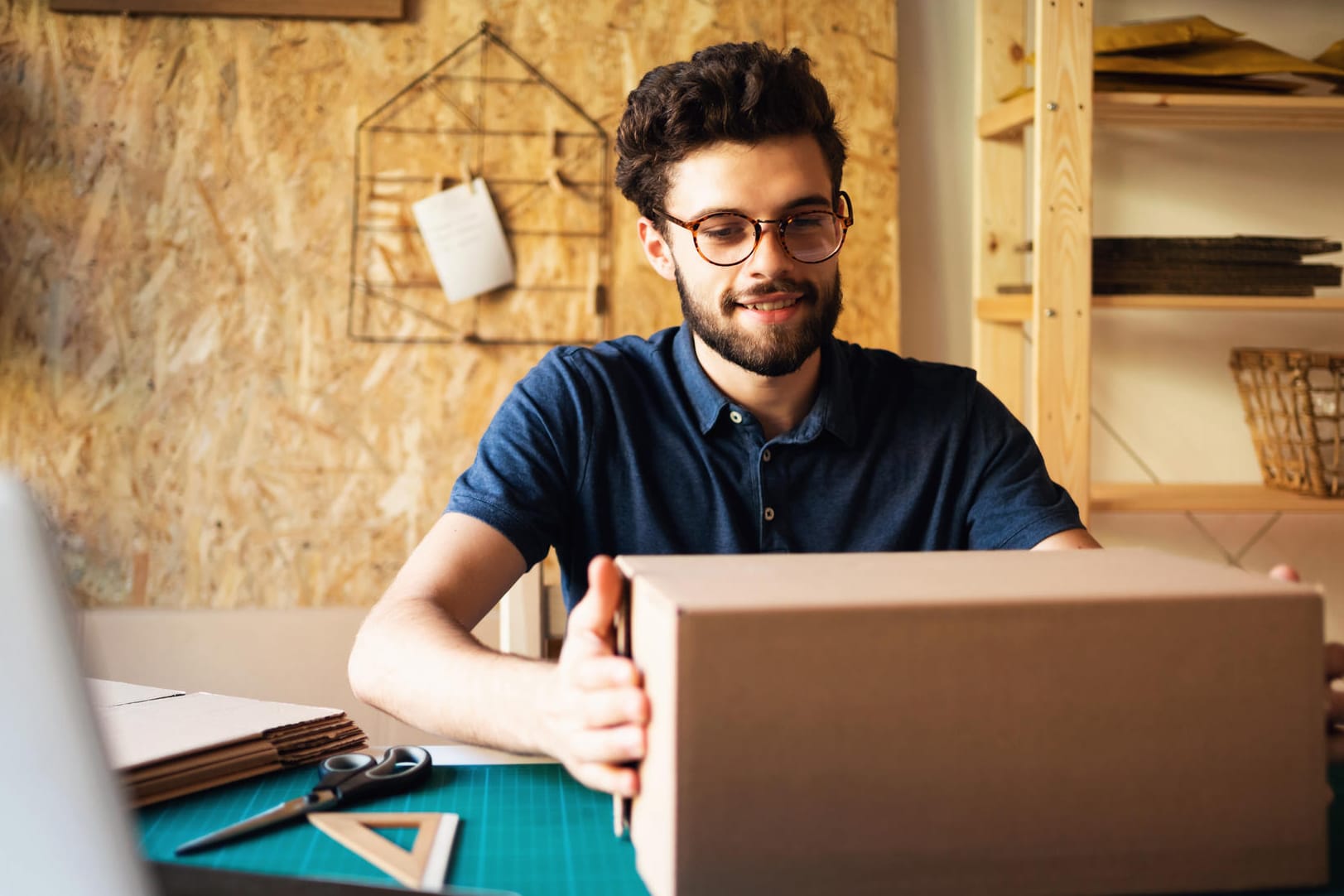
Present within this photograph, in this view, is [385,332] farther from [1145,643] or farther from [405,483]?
[1145,643]

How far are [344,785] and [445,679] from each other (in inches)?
4.8

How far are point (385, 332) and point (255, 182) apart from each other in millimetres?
382

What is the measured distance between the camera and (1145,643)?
0.68m

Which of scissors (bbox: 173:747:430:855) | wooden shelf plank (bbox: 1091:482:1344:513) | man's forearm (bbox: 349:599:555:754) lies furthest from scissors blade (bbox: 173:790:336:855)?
wooden shelf plank (bbox: 1091:482:1344:513)

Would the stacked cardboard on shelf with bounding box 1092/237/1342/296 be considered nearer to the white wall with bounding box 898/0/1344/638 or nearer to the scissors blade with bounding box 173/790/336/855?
the white wall with bounding box 898/0/1344/638

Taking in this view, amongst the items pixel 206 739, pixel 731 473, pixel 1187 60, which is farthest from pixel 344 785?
pixel 1187 60

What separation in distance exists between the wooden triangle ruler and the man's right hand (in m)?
0.11

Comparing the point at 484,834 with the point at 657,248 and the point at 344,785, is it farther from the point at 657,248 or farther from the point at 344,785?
the point at 657,248

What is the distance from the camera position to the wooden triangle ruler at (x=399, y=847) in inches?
29.5

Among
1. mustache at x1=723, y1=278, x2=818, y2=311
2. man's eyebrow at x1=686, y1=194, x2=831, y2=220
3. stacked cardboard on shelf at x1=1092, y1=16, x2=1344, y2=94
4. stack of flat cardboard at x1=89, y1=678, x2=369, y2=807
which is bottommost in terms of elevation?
stack of flat cardboard at x1=89, y1=678, x2=369, y2=807

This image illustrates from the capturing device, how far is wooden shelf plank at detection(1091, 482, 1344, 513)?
203cm

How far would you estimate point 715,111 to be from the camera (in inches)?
54.1

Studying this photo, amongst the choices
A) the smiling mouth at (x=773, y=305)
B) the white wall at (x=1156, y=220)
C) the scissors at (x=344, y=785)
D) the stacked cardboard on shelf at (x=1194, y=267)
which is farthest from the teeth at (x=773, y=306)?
the white wall at (x=1156, y=220)

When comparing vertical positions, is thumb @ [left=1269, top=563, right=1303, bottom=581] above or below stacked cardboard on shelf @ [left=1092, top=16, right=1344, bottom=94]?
below
